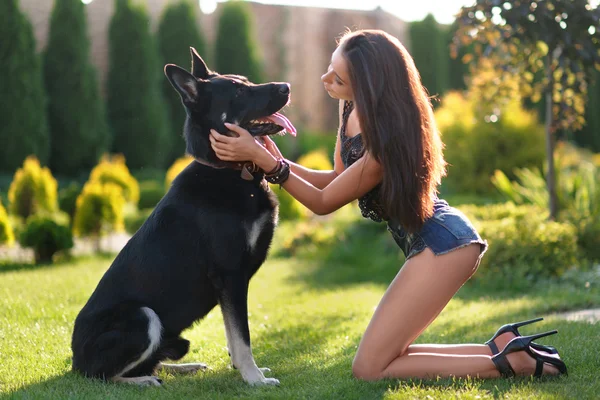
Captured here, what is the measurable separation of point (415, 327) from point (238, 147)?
47.5 inches

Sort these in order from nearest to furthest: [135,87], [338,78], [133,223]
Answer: [338,78] → [133,223] → [135,87]

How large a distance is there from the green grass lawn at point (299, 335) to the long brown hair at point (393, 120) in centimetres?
86

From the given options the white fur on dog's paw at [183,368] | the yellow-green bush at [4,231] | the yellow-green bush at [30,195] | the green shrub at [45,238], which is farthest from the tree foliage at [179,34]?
the white fur on dog's paw at [183,368]

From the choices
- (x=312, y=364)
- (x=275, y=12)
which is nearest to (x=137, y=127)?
(x=275, y=12)

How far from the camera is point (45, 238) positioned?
292 inches

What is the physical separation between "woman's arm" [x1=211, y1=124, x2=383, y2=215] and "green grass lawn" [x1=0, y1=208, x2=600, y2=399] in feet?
2.89

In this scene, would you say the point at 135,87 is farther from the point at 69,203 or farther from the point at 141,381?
the point at 141,381

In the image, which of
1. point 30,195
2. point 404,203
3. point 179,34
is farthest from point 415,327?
point 179,34

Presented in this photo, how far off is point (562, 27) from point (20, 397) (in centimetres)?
526

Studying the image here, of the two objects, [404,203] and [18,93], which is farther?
[18,93]

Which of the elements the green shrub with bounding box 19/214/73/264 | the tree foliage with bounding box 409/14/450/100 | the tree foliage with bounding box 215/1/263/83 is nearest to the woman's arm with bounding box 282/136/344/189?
the green shrub with bounding box 19/214/73/264

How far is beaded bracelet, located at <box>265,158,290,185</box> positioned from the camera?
3.22 m

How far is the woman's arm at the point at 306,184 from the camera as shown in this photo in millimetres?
3143

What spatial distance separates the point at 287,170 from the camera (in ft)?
10.7
